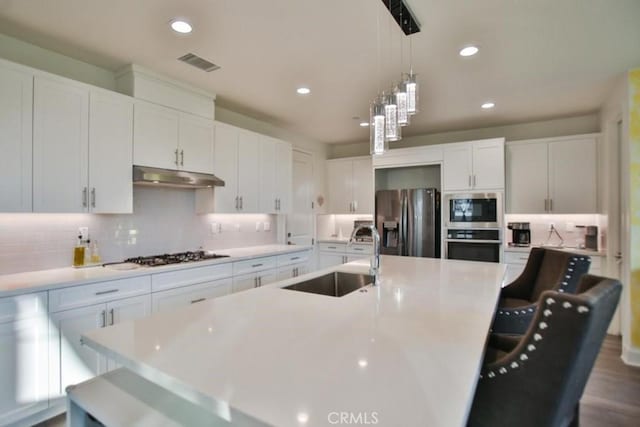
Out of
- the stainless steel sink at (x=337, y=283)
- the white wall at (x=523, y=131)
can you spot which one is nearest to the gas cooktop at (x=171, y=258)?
the stainless steel sink at (x=337, y=283)

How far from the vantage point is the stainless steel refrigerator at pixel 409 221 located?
4676 mm

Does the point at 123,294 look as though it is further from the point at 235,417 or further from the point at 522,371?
the point at 522,371

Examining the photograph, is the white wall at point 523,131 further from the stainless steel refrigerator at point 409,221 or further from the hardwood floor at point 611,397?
the hardwood floor at point 611,397

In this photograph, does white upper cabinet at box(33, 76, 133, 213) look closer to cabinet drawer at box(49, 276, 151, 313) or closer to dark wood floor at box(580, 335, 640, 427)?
cabinet drawer at box(49, 276, 151, 313)

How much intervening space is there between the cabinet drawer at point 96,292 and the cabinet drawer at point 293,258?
66.0 inches

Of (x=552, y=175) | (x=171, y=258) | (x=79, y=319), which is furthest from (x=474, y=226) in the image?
(x=79, y=319)

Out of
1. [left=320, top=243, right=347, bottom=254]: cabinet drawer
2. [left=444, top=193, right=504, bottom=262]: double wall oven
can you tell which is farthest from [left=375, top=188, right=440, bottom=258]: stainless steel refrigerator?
[left=320, top=243, right=347, bottom=254]: cabinet drawer

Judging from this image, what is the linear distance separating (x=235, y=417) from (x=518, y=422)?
784mm

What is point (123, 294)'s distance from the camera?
2449 mm

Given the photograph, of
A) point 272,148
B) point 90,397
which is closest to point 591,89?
point 272,148

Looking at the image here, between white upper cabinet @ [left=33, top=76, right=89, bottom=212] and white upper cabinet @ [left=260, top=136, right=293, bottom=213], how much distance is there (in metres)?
1.95

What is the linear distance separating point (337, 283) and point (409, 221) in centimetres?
264

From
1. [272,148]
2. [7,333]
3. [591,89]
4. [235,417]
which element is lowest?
[7,333]

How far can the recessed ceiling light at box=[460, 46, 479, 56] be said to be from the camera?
8.31 ft
